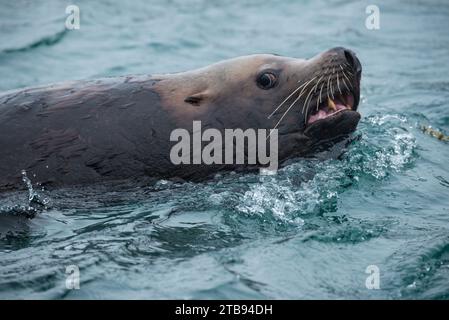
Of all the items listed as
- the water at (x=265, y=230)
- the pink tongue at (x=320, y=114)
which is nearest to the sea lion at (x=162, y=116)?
the pink tongue at (x=320, y=114)

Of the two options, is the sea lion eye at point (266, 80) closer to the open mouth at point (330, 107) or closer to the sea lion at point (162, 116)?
the sea lion at point (162, 116)

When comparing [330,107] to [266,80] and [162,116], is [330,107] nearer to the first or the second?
[266,80]

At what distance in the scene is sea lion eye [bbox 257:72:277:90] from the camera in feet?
22.6

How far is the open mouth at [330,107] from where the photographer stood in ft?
22.7

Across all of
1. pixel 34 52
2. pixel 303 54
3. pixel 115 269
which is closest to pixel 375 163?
pixel 115 269

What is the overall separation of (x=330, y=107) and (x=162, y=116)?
1470mm

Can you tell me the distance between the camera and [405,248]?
Answer: 583 cm

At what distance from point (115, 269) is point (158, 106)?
6.14 feet

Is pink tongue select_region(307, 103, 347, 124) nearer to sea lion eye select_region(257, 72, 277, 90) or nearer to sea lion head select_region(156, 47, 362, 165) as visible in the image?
sea lion head select_region(156, 47, 362, 165)

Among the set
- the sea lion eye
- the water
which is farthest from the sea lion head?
the water

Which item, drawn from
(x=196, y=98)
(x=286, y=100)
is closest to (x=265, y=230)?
(x=286, y=100)

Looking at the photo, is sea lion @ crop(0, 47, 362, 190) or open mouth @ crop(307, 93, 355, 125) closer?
sea lion @ crop(0, 47, 362, 190)

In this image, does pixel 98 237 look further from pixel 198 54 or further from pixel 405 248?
pixel 198 54
